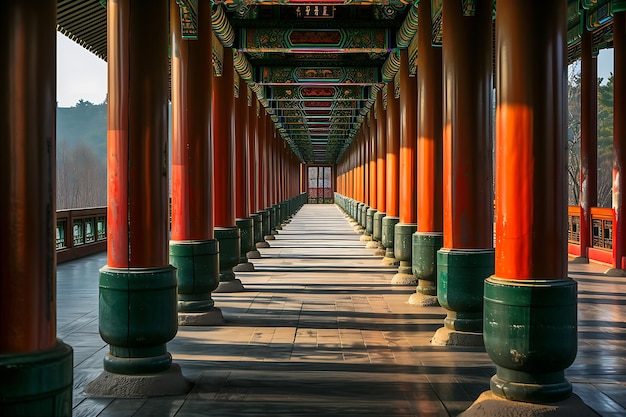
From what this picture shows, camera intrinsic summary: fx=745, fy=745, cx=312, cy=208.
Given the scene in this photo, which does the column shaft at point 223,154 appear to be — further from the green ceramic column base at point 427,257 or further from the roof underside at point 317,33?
the green ceramic column base at point 427,257

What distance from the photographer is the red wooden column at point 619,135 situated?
1333cm

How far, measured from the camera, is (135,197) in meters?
5.77

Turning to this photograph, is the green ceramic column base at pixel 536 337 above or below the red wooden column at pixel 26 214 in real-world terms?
below

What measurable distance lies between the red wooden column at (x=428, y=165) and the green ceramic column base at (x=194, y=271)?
109 inches

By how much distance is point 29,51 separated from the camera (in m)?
3.29

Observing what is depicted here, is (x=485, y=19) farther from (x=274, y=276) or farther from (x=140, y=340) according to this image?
(x=274, y=276)

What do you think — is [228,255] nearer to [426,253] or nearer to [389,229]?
[426,253]

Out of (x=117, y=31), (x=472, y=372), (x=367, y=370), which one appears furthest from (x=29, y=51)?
(x=472, y=372)

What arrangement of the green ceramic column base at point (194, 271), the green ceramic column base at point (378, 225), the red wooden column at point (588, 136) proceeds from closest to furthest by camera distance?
the green ceramic column base at point (194, 271) < the red wooden column at point (588, 136) < the green ceramic column base at point (378, 225)

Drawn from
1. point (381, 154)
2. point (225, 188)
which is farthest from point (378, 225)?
point (225, 188)

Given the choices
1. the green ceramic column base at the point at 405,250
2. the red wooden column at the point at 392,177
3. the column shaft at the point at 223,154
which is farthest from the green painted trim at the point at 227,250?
the red wooden column at the point at 392,177

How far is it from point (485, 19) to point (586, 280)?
21.5 feet

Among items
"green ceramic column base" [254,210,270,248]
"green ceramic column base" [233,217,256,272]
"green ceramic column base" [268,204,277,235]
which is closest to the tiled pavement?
"green ceramic column base" [233,217,256,272]

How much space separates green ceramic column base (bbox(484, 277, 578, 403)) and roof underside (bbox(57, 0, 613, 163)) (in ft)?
11.7
